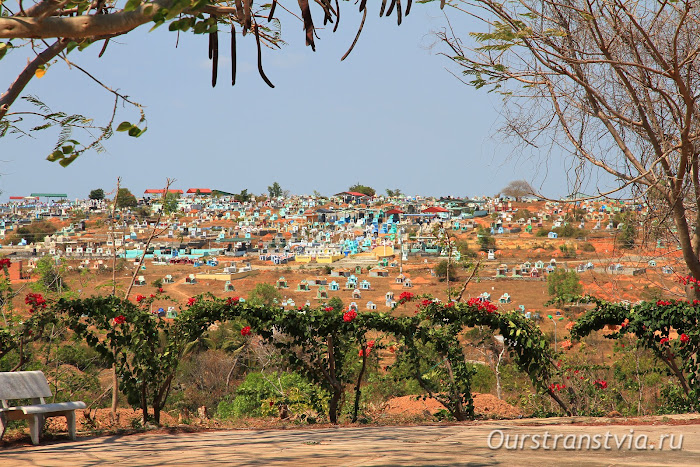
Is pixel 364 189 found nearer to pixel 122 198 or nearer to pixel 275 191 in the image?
pixel 275 191

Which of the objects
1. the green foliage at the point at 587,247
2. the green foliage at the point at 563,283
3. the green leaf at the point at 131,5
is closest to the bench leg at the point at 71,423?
the green leaf at the point at 131,5

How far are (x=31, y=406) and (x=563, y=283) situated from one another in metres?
32.5

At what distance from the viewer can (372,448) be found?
373 cm

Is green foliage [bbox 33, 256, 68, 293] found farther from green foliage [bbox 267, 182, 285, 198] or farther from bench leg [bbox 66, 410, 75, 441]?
green foliage [bbox 267, 182, 285, 198]

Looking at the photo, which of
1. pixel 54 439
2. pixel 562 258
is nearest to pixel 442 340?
pixel 54 439

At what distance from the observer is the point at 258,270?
59719 mm

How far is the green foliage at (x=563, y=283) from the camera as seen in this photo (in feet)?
103

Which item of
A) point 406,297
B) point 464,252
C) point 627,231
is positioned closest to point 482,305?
point 406,297

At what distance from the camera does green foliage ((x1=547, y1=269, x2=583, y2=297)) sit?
3130cm

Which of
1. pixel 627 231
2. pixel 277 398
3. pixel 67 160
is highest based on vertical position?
pixel 67 160

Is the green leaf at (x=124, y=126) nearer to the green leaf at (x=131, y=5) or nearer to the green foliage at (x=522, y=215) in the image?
the green leaf at (x=131, y=5)

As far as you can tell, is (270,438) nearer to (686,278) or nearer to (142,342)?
(142,342)

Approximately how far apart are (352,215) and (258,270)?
40.7 metres

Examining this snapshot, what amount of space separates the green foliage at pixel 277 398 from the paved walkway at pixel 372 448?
0.91 meters
